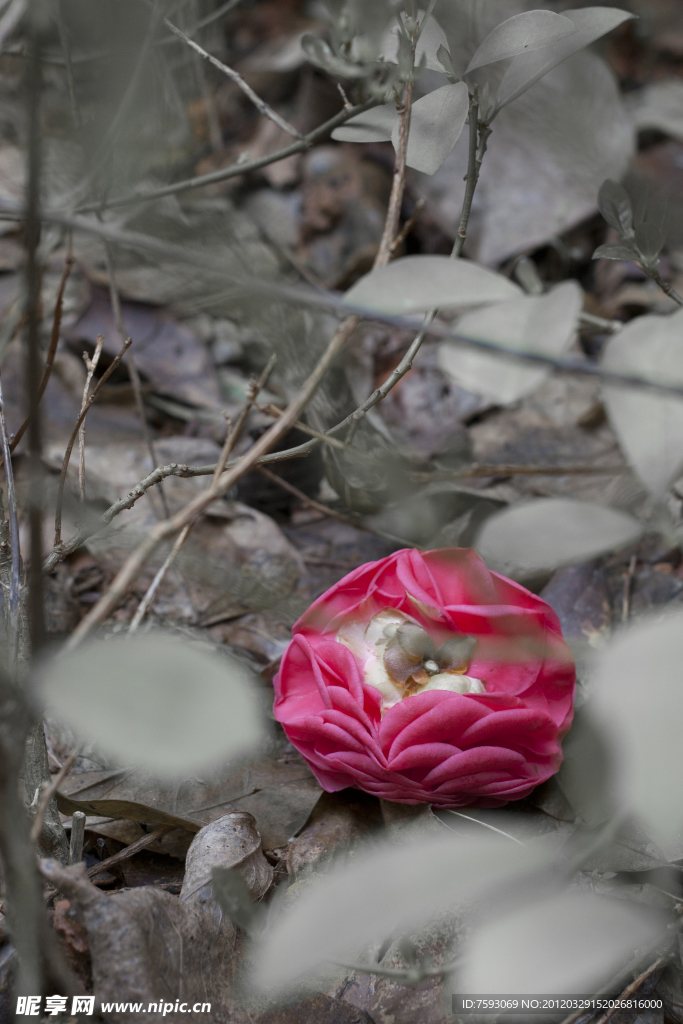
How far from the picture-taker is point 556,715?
0.81 m

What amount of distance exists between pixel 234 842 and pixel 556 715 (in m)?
0.36

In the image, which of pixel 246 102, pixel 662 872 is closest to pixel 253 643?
pixel 662 872

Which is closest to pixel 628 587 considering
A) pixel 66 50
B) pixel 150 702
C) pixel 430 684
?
pixel 430 684

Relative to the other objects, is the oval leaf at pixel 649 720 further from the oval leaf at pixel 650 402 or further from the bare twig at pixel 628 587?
the bare twig at pixel 628 587

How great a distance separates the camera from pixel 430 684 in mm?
818

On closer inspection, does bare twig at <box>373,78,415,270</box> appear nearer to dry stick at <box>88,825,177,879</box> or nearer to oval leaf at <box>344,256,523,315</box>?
oval leaf at <box>344,256,523,315</box>

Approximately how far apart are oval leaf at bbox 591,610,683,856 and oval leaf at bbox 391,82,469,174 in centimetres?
46

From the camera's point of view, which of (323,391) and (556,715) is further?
(323,391)

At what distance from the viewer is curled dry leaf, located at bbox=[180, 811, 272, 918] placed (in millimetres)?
725

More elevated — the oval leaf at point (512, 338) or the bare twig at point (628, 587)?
the oval leaf at point (512, 338)

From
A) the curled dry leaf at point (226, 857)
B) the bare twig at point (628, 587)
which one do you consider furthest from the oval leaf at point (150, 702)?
the bare twig at point (628, 587)

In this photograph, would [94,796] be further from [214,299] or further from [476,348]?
[476,348]

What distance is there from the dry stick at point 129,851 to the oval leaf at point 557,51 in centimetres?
83

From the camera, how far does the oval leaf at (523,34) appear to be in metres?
0.58
